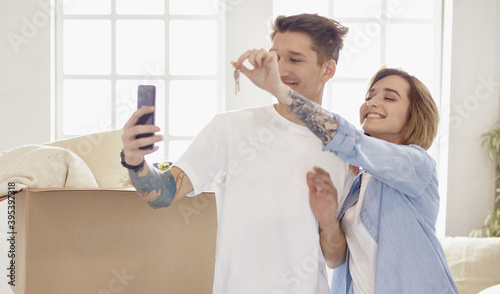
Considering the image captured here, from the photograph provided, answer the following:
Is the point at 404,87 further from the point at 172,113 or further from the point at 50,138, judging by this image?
the point at 50,138

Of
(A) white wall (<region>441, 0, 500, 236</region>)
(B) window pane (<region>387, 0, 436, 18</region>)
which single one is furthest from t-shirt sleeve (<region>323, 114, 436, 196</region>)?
(B) window pane (<region>387, 0, 436, 18</region>)

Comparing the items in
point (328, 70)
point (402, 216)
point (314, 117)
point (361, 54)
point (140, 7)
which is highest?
point (140, 7)

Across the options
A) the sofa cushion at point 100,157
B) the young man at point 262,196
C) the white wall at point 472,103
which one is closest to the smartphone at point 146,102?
the young man at point 262,196

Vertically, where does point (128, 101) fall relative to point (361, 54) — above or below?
below

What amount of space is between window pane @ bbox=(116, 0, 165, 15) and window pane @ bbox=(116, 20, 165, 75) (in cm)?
5

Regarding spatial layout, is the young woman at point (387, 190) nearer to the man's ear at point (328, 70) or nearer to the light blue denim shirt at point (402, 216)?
the light blue denim shirt at point (402, 216)

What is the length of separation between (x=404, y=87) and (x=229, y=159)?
54cm

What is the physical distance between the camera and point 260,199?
→ 1.21m

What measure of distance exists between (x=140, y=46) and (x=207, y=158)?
2.00m

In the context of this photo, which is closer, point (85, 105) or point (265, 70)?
point (265, 70)

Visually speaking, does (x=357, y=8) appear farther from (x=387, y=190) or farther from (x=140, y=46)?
(x=387, y=190)

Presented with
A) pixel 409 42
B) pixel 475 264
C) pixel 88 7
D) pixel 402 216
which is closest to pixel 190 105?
pixel 88 7

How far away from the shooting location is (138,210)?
4.58ft

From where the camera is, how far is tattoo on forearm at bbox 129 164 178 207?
1.03 meters
